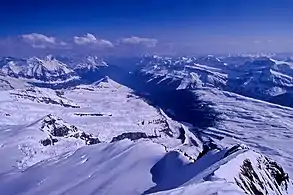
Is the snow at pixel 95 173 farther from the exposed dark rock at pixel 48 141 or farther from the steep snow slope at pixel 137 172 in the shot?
the exposed dark rock at pixel 48 141

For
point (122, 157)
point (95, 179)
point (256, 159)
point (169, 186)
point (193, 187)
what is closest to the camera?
point (193, 187)

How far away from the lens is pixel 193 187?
155 ft

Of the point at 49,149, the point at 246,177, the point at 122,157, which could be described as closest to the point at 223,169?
the point at 246,177

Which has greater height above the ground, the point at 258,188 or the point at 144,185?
the point at 258,188

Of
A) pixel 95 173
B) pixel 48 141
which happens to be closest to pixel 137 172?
pixel 95 173

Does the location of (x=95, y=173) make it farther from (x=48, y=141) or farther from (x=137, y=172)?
(x=48, y=141)

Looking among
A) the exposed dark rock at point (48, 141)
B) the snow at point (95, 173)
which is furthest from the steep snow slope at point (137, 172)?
the exposed dark rock at point (48, 141)

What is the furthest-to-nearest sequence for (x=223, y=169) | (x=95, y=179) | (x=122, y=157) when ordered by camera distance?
(x=122, y=157) < (x=95, y=179) < (x=223, y=169)

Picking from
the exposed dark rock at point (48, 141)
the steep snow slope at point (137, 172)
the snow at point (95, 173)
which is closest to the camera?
the steep snow slope at point (137, 172)

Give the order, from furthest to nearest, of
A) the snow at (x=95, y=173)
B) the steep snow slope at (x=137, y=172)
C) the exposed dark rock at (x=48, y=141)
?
the exposed dark rock at (x=48, y=141), the snow at (x=95, y=173), the steep snow slope at (x=137, y=172)

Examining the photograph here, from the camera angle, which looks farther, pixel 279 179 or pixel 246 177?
pixel 279 179

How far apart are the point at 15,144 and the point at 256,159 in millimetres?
131260

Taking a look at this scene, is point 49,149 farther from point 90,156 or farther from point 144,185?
point 144,185

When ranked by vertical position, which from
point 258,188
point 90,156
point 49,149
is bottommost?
point 49,149
